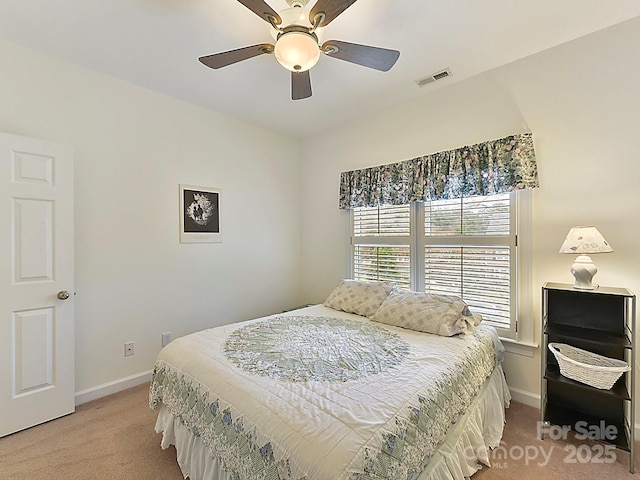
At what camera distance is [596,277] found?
6.86 ft

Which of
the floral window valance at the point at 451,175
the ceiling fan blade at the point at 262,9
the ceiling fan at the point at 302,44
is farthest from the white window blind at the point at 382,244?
the ceiling fan blade at the point at 262,9

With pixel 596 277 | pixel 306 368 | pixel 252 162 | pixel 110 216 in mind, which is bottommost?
pixel 306 368

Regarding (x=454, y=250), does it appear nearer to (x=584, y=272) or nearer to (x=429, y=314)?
(x=429, y=314)

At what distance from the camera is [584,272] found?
76.0 inches

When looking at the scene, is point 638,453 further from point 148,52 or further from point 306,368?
point 148,52

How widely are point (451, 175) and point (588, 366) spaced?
163cm

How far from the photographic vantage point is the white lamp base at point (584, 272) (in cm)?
192

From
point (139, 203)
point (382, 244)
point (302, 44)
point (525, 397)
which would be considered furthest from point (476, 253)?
point (139, 203)

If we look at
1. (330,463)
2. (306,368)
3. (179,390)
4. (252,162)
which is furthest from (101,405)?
(252,162)

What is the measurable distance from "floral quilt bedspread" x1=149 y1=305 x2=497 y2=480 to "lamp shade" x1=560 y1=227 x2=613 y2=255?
2.66ft

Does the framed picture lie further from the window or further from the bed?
the window

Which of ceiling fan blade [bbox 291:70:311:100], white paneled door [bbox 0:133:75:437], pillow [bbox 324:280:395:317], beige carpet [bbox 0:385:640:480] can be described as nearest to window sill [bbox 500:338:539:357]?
beige carpet [bbox 0:385:640:480]

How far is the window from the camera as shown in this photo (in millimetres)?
2447

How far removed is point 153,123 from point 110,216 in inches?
37.4
